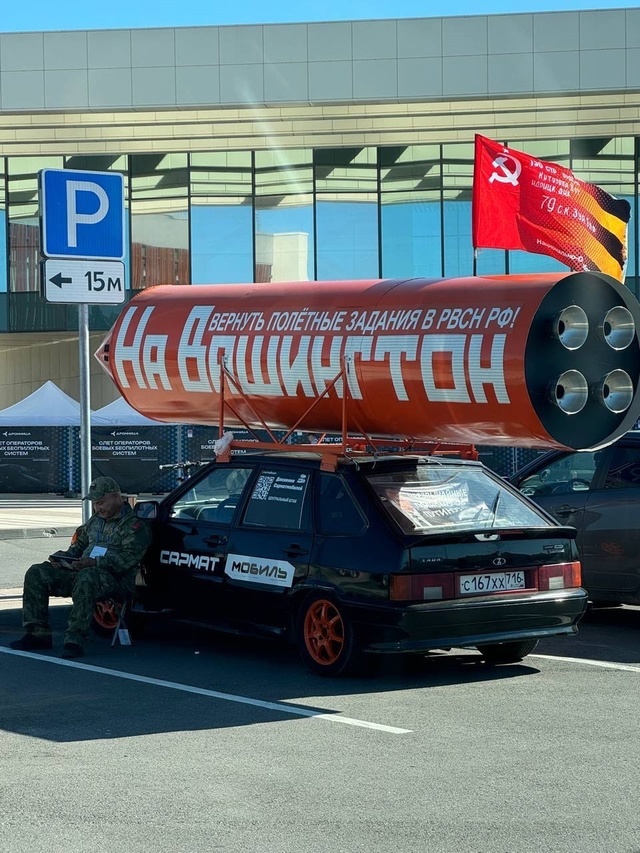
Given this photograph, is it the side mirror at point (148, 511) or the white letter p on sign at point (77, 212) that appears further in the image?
the white letter p on sign at point (77, 212)

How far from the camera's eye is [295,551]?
28.5 ft

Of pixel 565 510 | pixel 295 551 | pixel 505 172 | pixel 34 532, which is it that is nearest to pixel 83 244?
pixel 295 551

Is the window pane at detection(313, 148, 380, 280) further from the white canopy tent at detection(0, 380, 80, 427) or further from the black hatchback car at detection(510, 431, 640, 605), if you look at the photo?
the black hatchback car at detection(510, 431, 640, 605)

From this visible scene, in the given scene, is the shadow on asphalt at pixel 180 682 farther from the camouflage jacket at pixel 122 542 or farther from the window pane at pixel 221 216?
the window pane at pixel 221 216

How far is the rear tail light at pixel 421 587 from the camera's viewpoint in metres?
8.09

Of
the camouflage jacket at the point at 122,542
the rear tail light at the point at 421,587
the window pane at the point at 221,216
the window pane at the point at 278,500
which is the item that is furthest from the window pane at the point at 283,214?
the rear tail light at the point at 421,587

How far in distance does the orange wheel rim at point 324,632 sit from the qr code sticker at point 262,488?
0.95 m

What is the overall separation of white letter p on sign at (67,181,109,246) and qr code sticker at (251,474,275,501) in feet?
12.5

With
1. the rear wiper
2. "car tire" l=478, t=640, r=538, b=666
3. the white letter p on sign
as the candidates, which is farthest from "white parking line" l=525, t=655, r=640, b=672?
the white letter p on sign

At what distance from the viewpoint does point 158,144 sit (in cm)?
3531

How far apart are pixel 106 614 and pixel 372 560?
281cm

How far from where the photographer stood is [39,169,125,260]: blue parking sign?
465 inches

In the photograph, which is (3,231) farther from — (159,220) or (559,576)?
(559,576)

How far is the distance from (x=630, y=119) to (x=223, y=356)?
88.5 ft
